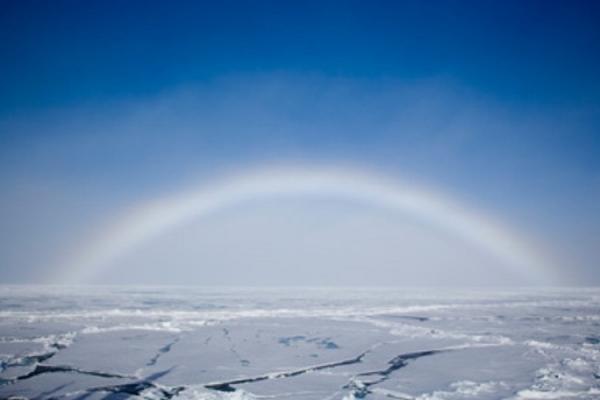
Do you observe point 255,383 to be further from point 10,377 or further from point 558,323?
point 558,323

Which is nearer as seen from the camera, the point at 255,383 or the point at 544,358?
the point at 255,383

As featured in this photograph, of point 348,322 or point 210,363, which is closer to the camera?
point 210,363

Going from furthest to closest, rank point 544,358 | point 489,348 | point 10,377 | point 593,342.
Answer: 1. point 593,342
2. point 489,348
3. point 544,358
4. point 10,377

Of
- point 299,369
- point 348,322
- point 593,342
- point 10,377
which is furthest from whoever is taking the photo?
point 348,322

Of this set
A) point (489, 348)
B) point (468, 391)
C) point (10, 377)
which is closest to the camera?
point (468, 391)

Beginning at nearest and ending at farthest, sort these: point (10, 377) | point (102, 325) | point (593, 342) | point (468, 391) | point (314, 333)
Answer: point (468, 391), point (10, 377), point (593, 342), point (314, 333), point (102, 325)

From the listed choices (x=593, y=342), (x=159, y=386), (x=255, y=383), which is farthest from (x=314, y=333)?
(x=593, y=342)

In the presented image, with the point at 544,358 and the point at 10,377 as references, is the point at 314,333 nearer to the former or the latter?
the point at 544,358

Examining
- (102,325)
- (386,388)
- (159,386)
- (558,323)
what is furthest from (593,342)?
(102,325)
